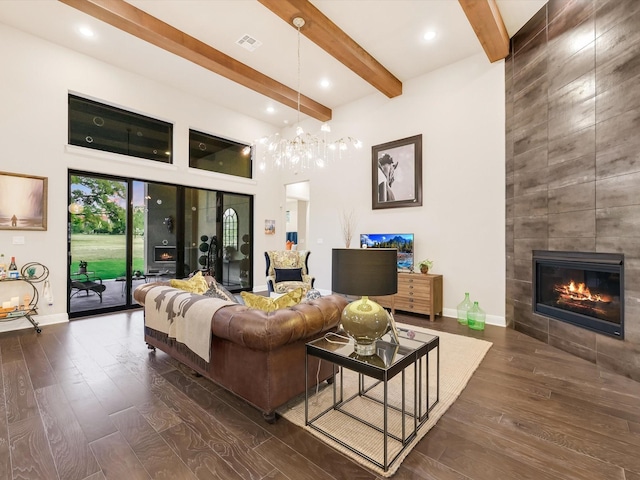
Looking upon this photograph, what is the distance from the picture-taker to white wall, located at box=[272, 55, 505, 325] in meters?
4.59

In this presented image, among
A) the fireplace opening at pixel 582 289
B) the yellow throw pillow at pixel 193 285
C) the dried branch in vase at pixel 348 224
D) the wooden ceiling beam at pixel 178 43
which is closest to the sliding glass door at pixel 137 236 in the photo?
the wooden ceiling beam at pixel 178 43

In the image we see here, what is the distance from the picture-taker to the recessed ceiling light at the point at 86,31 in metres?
4.17

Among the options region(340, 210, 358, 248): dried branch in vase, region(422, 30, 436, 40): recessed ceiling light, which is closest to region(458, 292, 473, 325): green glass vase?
region(340, 210, 358, 248): dried branch in vase

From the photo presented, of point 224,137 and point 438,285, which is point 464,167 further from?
point 224,137

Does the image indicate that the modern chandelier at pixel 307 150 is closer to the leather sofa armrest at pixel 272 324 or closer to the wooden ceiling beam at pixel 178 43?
the wooden ceiling beam at pixel 178 43

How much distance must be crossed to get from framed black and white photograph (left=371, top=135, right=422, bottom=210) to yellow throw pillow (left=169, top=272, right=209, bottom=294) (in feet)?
12.5

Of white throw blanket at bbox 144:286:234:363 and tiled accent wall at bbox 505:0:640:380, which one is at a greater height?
tiled accent wall at bbox 505:0:640:380

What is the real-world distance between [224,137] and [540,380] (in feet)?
22.6

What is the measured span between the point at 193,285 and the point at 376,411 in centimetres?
216

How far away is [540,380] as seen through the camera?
8.91 ft

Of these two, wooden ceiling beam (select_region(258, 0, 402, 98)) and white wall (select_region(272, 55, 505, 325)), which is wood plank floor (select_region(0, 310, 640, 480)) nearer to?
white wall (select_region(272, 55, 505, 325))

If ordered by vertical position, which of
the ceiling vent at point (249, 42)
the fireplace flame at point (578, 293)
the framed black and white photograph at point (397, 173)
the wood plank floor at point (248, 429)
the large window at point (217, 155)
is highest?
the ceiling vent at point (249, 42)

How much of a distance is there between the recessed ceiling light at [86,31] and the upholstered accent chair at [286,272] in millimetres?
4254

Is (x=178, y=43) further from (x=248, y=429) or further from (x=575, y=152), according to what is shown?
(x=575, y=152)
